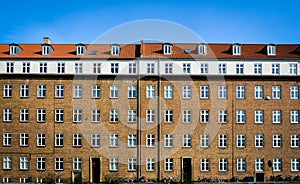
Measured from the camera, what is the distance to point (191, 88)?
4566 cm

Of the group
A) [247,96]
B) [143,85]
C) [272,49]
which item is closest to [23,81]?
[143,85]

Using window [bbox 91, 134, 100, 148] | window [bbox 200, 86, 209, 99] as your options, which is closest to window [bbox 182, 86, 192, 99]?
window [bbox 200, 86, 209, 99]

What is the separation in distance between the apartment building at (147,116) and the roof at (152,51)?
1.16 ft

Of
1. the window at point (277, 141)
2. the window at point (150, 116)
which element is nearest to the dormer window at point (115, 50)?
the window at point (150, 116)

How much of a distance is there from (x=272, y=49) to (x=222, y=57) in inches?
243

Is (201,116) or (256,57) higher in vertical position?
(256,57)

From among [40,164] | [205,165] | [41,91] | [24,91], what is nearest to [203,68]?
[205,165]

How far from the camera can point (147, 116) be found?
1785 inches

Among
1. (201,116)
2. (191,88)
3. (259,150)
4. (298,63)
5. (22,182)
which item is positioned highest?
(298,63)

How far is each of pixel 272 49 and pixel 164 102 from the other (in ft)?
46.6

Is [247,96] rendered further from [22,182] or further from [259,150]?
[22,182]

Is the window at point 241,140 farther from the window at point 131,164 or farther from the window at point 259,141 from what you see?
the window at point 131,164

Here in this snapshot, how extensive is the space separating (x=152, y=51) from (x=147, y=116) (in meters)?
7.87

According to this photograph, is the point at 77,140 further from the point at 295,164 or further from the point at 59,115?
the point at 295,164
